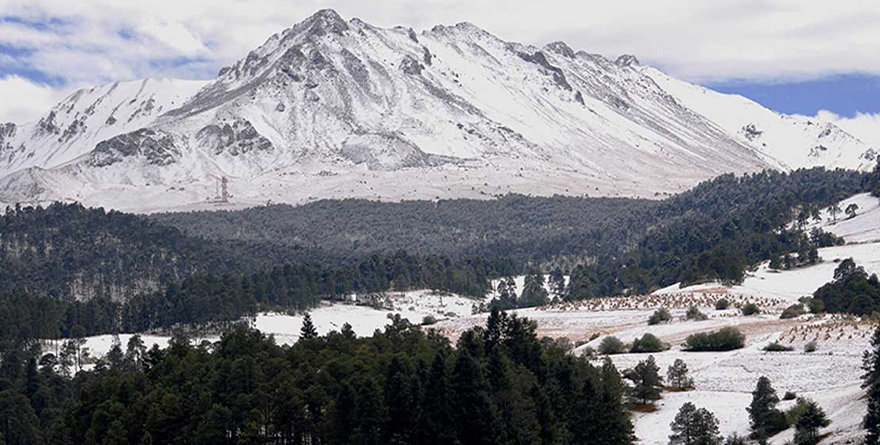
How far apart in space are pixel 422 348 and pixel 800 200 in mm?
137051

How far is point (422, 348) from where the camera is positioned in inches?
3031

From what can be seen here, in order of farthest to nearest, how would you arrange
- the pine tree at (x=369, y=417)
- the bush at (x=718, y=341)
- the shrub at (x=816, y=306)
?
the shrub at (x=816, y=306)
the bush at (x=718, y=341)
the pine tree at (x=369, y=417)

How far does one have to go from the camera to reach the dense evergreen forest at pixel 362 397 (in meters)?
60.0

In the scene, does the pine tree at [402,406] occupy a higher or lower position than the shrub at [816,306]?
lower

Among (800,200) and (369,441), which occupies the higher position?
(800,200)

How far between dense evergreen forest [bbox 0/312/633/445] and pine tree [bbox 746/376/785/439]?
23.7 ft

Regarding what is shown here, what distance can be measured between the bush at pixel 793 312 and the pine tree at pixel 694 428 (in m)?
45.8

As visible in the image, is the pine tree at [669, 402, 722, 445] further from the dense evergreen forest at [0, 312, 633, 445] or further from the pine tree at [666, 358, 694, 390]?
the pine tree at [666, 358, 694, 390]

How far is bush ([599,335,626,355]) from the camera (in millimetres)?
100562

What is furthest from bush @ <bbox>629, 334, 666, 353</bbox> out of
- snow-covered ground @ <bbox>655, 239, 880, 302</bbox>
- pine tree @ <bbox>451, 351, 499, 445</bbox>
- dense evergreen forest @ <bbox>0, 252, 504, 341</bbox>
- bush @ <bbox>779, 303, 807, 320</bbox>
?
dense evergreen forest @ <bbox>0, 252, 504, 341</bbox>

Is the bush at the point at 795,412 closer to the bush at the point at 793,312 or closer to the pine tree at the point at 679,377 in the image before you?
the pine tree at the point at 679,377

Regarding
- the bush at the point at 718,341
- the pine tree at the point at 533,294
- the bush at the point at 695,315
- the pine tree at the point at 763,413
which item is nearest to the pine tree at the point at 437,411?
the pine tree at the point at 763,413

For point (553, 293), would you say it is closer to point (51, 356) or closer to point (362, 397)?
point (51, 356)

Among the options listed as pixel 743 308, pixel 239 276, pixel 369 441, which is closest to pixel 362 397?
pixel 369 441
